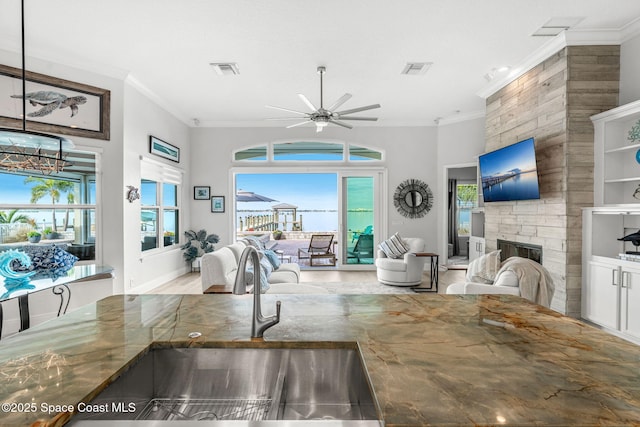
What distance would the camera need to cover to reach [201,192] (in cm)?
719

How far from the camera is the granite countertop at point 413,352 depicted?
2.43 feet

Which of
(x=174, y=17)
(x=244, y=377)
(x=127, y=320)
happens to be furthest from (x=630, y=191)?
(x=174, y=17)

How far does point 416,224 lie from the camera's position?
23.3 feet

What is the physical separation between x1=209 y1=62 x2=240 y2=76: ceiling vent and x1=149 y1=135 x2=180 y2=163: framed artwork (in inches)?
67.7

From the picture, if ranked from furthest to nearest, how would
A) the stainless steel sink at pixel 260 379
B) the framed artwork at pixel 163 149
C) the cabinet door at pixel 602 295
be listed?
1. the framed artwork at pixel 163 149
2. the cabinet door at pixel 602 295
3. the stainless steel sink at pixel 260 379

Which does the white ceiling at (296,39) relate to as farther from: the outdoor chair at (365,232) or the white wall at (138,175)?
the outdoor chair at (365,232)

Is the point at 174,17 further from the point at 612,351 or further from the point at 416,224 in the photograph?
the point at 416,224

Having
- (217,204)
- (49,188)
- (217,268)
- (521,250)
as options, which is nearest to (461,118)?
(521,250)

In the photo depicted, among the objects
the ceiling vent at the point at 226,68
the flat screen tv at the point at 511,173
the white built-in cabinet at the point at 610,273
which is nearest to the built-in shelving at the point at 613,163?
the white built-in cabinet at the point at 610,273

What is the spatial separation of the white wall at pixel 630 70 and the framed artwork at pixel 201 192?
21.9 feet

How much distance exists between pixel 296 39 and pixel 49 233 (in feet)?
12.2

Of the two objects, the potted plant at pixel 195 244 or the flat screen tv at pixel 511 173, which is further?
the potted plant at pixel 195 244

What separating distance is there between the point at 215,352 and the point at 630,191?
4465 millimetres

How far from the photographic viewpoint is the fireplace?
430cm
